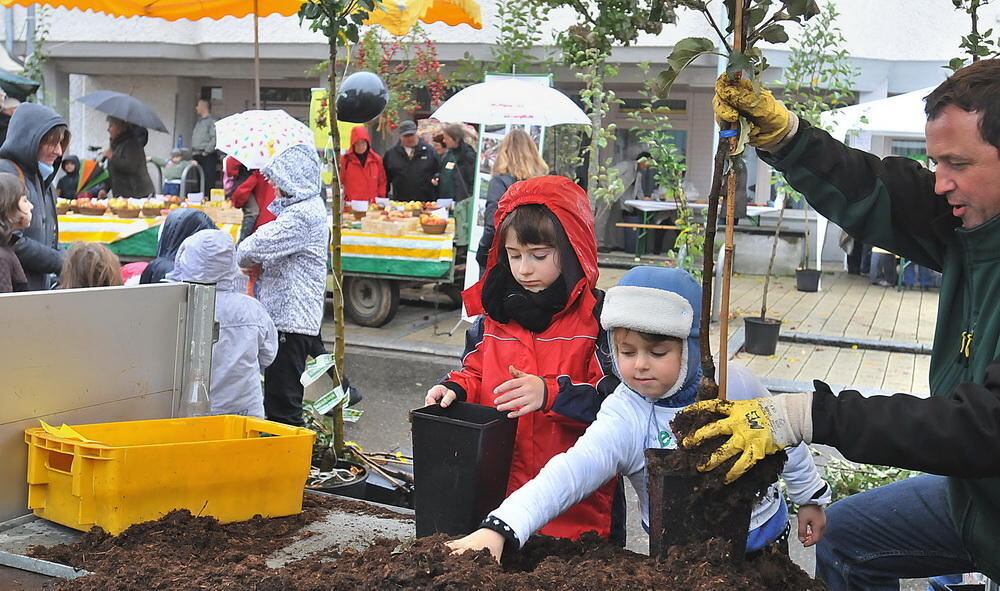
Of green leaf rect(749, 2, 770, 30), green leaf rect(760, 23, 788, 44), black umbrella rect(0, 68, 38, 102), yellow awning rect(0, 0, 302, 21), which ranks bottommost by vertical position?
green leaf rect(760, 23, 788, 44)

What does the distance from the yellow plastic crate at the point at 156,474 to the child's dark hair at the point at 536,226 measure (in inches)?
34.3

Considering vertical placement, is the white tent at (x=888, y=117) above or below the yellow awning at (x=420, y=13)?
below

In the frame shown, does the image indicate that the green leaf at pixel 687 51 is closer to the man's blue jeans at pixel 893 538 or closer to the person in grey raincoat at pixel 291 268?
the man's blue jeans at pixel 893 538

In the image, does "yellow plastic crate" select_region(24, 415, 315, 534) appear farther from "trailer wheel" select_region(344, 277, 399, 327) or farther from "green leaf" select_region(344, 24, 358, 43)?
"trailer wheel" select_region(344, 277, 399, 327)

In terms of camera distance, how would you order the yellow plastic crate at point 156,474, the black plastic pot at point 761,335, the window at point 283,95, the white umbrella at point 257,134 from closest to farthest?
the yellow plastic crate at point 156,474
the white umbrella at point 257,134
the black plastic pot at point 761,335
the window at point 283,95

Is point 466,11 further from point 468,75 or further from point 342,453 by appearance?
point 342,453

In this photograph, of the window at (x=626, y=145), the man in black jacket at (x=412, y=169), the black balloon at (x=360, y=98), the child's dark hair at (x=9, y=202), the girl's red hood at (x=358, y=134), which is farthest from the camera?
the window at (x=626, y=145)

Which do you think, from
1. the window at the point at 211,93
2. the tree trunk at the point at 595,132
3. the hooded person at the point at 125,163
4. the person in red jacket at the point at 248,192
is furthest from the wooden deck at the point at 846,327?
the window at the point at 211,93

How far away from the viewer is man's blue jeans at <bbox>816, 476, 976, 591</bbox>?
8.02ft

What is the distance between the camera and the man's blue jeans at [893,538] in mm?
2443

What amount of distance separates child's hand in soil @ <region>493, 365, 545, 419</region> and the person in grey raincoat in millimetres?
3068

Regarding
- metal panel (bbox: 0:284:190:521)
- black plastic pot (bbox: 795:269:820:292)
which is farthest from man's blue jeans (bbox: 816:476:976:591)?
black plastic pot (bbox: 795:269:820:292)

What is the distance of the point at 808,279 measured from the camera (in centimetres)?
1255

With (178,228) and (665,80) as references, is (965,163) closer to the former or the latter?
(665,80)
